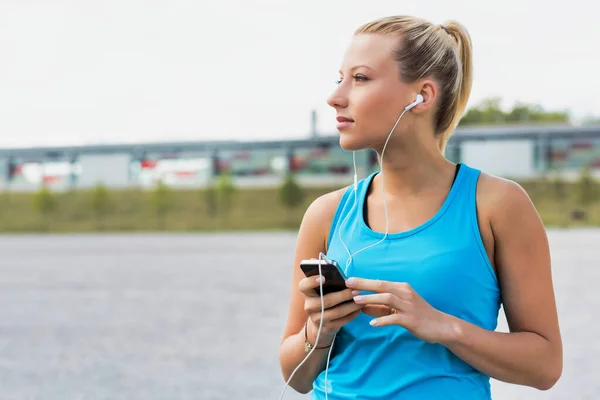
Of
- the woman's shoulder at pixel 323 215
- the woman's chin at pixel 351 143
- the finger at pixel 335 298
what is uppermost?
the woman's chin at pixel 351 143

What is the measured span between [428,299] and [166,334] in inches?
316

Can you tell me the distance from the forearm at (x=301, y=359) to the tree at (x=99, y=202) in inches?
2236

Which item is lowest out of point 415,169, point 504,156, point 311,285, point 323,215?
point 504,156

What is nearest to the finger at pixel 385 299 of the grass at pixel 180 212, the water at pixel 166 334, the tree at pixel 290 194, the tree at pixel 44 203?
the water at pixel 166 334

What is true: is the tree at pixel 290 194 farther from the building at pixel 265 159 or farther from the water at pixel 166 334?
the water at pixel 166 334

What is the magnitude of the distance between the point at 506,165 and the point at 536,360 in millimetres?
61575

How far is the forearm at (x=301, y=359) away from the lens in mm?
2086

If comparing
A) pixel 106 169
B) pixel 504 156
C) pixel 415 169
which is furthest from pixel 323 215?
pixel 106 169

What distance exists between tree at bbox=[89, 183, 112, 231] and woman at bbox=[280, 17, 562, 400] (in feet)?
187

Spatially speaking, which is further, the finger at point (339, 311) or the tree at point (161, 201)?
the tree at point (161, 201)

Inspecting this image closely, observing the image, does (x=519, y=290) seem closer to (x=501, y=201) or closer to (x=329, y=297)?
(x=501, y=201)

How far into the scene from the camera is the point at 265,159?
215ft

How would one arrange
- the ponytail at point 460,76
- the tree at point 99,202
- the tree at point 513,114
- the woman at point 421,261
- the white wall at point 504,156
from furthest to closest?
the tree at point 513,114
the white wall at point 504,156
the tree at point 99,202
the ponytail at point 460,76
the woman at point 421,261

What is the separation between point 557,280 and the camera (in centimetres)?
1506
